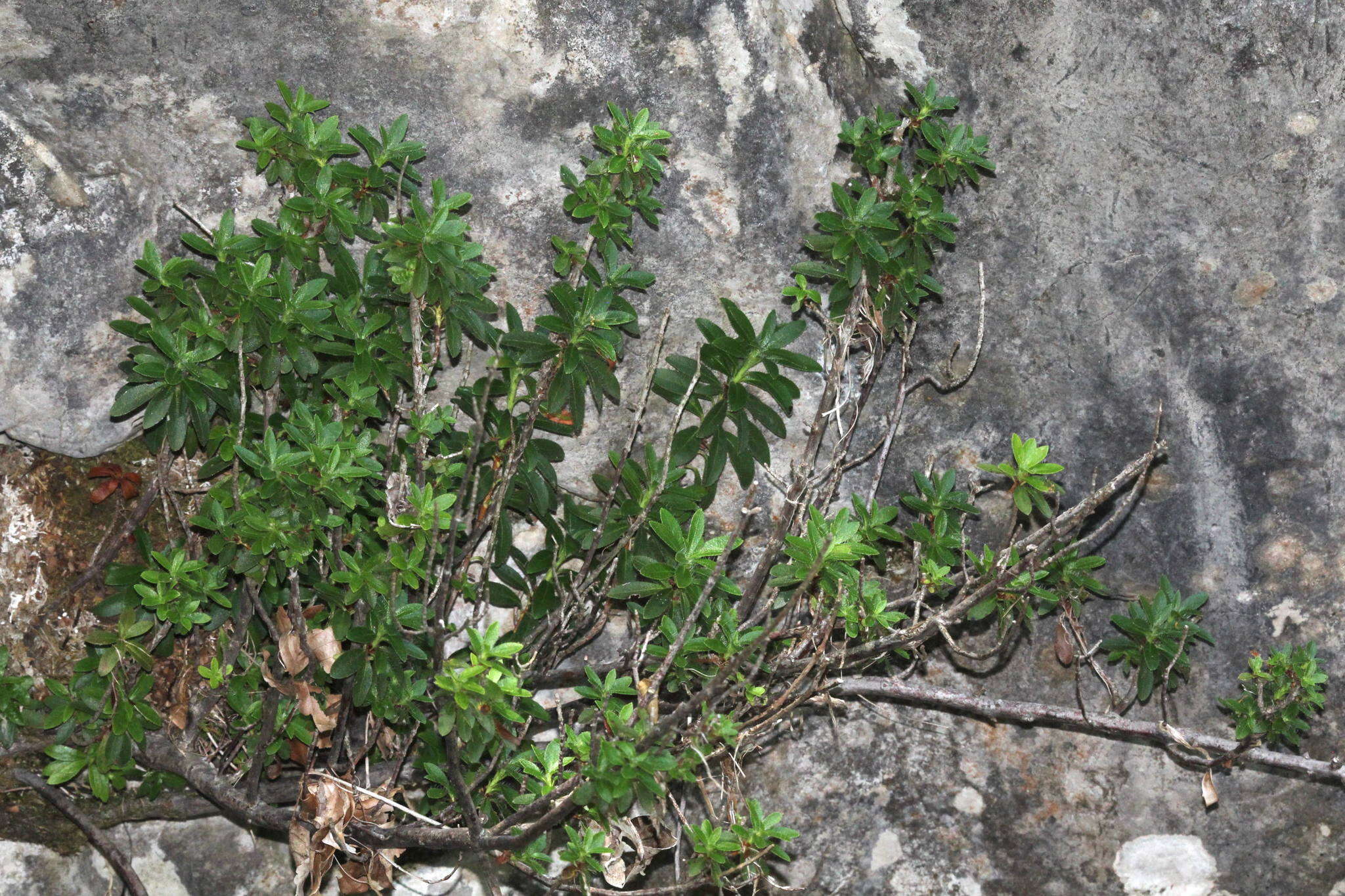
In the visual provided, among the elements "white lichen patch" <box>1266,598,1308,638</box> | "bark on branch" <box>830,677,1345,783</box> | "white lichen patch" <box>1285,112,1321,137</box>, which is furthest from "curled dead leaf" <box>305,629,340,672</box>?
"white lichen patch" <box>1285,112,1321,137</box>

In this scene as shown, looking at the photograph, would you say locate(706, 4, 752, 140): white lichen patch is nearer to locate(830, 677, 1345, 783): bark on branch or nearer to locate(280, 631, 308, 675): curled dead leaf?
locate(830, 677, 1345, 783): bark on branch

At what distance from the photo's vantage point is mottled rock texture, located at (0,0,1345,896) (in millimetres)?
A: 2910

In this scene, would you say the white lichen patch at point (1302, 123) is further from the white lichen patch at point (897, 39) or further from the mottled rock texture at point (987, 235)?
the white lichen patch at point (897, 39)

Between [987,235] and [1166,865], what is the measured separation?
1.81m

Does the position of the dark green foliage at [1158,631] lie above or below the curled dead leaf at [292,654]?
above

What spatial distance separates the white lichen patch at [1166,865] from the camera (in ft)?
10.5

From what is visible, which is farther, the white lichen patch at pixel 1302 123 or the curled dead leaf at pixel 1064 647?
the curled dead leaf at pixel 1064 647

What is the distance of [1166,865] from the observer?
3.21 meters

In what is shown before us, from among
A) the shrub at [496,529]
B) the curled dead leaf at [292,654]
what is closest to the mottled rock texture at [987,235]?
the shrub at [496,529]

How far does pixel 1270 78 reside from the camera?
3008mm

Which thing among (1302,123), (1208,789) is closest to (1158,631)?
(1208,789)

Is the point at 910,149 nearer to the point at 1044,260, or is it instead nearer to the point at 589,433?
the point at 1044,260

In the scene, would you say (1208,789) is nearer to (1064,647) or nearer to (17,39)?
(1064,647)

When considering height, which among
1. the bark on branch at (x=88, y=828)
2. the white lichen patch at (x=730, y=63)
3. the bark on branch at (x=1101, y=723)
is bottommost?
the bark on branch at (x=88, y=828)
